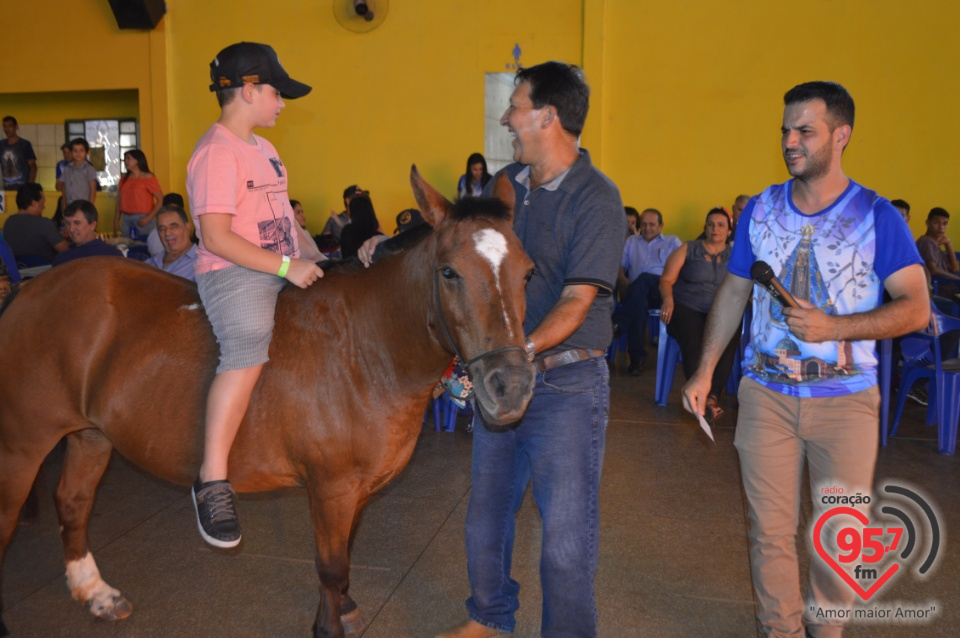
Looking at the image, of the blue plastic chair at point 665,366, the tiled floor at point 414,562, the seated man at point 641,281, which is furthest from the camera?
the seated man at point 641,281

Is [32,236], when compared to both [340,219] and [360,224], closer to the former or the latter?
[360,224]

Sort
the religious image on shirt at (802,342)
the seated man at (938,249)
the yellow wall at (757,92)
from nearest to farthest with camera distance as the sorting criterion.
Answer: the religious image on shirt at (802,342)
the seated man at (938,249)
the yellow wall at (757,92)

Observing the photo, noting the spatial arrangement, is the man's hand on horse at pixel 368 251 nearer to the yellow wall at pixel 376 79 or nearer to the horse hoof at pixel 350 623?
the horse hoof at pixel 350 623

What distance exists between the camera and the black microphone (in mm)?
2428

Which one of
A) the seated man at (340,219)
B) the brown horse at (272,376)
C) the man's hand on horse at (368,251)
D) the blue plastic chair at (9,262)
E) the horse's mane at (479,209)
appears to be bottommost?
the brown horse at (272,376)

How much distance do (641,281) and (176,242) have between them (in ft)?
16.7

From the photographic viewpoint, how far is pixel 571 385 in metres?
2.58

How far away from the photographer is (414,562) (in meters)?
3.79

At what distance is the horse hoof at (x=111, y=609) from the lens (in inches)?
125

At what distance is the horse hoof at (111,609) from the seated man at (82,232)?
119 inches

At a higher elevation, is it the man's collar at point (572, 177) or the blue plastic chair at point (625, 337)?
the man's collar at point (572, 177)

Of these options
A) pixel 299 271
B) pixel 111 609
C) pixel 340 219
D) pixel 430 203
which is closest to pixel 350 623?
pixel 111 609

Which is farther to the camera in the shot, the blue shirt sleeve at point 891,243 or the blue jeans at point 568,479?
the blue jeans at point 568,479

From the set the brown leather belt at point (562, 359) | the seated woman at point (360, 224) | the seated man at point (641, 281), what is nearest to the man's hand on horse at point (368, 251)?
the brown leather belt at point (562, 359)
